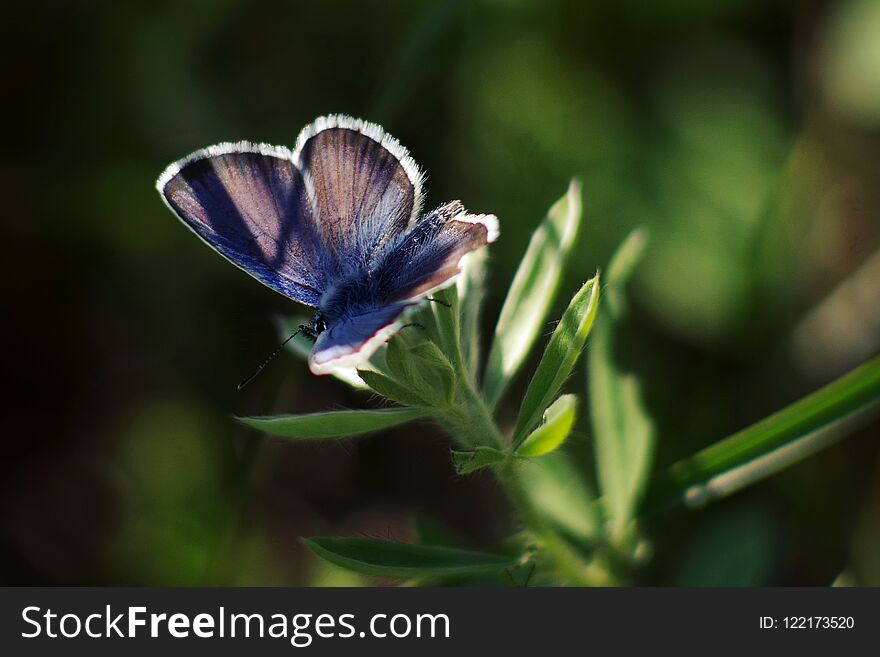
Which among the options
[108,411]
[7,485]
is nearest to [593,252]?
[108,411]

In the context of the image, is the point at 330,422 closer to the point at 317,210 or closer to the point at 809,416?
the point at 317,210

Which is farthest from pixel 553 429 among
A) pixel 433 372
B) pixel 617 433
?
pixel 617 433

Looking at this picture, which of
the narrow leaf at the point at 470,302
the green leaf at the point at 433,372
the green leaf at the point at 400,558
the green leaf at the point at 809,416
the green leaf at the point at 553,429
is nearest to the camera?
the green leaf at the point at 553,429

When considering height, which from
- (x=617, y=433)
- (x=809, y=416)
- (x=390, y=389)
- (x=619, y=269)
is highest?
(x=619, y=269)

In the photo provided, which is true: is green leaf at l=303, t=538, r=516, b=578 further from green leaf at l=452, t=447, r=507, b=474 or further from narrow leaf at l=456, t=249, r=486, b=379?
narrow leaf at l=456, t=249, r=486, b=379

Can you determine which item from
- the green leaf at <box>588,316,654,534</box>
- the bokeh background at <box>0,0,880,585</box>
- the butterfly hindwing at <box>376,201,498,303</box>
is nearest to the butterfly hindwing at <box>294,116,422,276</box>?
the butterfly hindwing at <box>376,201,498,303</box>

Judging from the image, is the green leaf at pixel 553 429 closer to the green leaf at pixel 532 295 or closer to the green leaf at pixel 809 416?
the green leaf at pixel 532 295

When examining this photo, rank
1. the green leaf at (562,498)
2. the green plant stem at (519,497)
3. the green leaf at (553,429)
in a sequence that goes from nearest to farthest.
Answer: the green leaf at (553,429)
the green plant stem at (519,497)
the green leaf at (562,498)

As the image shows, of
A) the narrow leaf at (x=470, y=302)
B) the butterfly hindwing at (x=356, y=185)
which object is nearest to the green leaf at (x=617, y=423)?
the narrow leaf at (x=470, y=302)
